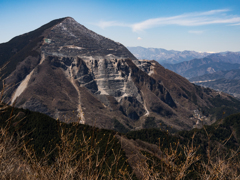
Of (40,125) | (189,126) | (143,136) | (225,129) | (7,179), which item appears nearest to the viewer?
(7,179)

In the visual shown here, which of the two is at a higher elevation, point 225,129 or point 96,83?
point 96,83

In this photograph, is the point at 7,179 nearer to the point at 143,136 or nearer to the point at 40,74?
the point at 143,136

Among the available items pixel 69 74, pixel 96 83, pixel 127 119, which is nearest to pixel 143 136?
pixel 127 119

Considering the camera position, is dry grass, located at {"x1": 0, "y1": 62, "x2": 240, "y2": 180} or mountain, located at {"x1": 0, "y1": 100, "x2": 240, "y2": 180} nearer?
dry grass, located at {"x1": 0, "y1": 62, "x2": 240, "y2": 180}

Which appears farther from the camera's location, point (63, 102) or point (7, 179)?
point (63, 102)

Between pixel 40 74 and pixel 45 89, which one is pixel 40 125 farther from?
pixel 40 74

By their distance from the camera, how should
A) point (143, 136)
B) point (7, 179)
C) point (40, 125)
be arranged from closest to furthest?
point (7, 179) → point (40, 125) → point (143, 136)

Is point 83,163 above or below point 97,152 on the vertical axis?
below

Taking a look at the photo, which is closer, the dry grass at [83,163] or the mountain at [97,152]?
the dry grass at [83,163]

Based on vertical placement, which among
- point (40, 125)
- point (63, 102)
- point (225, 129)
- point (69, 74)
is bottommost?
point (225, 129)
